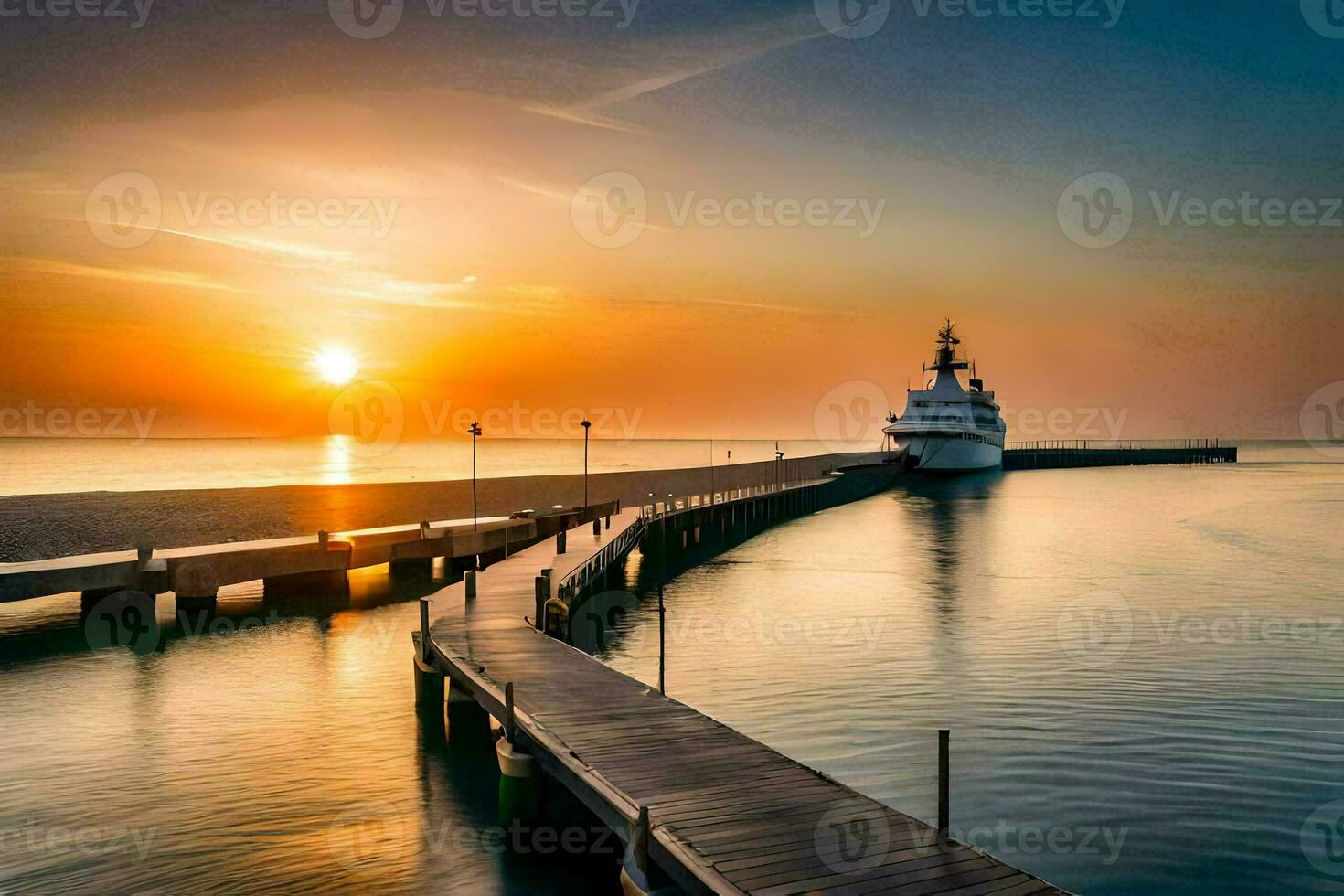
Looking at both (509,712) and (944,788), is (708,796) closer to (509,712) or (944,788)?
(944,788)

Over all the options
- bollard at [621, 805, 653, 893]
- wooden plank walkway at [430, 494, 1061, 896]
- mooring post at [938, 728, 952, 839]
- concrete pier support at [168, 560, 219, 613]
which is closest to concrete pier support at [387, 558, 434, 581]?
concrete pier support at [168, 560, 219, 613]

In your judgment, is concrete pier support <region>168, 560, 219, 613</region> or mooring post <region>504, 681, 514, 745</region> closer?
mooring post <region>504, 681, 514, 745</region>

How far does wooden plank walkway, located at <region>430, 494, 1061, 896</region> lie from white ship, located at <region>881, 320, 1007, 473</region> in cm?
10315

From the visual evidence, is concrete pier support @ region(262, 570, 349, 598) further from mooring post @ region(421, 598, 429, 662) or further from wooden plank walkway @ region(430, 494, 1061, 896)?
wooden plank walkway @ region(430, 494, 1061, 896)

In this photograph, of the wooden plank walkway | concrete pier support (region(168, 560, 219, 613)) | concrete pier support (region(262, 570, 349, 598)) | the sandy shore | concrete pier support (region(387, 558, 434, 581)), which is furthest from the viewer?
the sandy shore

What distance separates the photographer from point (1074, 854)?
44.5 ft

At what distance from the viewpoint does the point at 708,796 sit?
35.7 ft

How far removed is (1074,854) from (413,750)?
11345mm

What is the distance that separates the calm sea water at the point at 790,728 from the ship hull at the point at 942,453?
244 ft

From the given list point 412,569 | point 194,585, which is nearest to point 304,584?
point 194,585

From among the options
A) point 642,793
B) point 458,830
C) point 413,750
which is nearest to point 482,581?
point 413,750

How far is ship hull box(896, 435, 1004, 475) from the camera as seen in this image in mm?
116188

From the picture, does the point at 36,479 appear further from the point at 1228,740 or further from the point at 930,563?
the point at 1228,740

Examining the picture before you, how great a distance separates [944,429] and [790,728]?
328 ft
